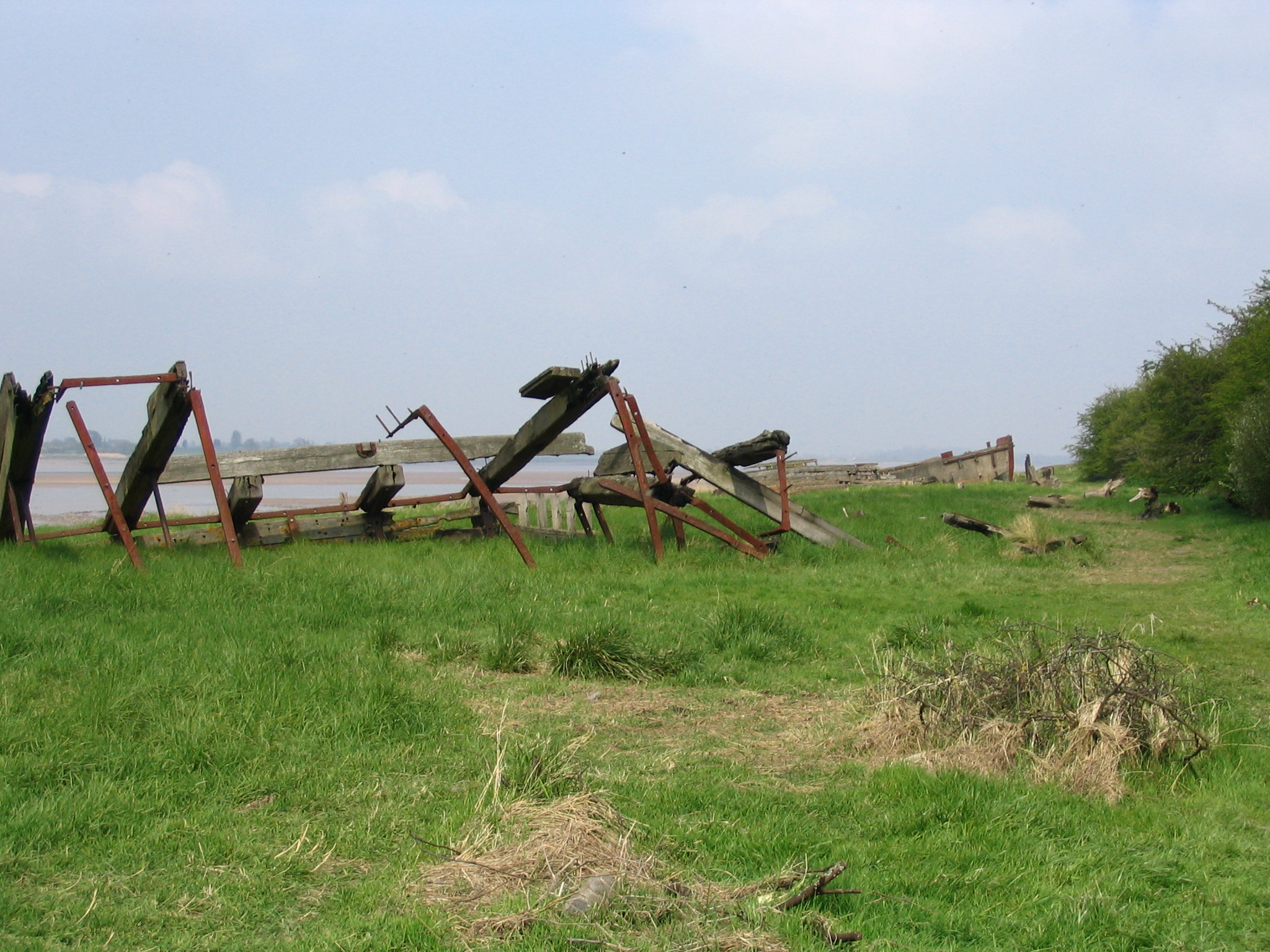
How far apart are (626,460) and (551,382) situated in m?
1.91

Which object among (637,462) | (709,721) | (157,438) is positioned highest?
(157,438)

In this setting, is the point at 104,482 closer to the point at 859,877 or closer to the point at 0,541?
the point at 0,541

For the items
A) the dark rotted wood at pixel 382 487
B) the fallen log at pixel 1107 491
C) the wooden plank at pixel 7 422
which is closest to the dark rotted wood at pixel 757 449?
the dark rotted wood at pixel 382 487

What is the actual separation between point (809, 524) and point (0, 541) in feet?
33.8

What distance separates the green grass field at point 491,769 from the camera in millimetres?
3691

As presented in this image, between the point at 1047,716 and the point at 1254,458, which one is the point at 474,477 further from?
the point at 1254,458

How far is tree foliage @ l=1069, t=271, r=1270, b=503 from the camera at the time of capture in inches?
741

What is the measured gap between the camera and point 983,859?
420 cm

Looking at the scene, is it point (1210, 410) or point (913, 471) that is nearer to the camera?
point (1210, 410)

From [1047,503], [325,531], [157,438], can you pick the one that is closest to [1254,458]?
[1047,503]

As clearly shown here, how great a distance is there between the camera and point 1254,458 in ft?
58.6

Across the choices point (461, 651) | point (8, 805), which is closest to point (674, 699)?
point (461, 651)

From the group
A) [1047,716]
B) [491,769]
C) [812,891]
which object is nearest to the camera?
[812,891]

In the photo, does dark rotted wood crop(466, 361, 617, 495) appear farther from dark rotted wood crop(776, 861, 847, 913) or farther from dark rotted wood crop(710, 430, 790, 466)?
dark rotted wood crop(776, 861, 847, 913)
